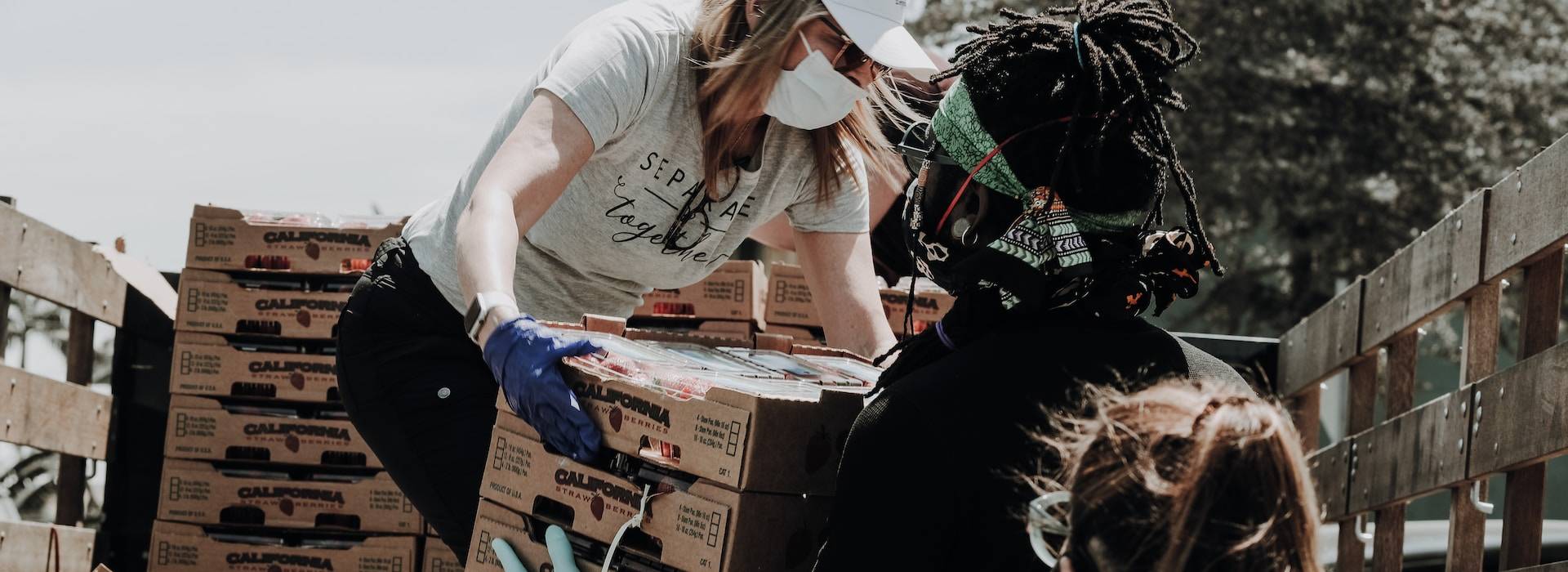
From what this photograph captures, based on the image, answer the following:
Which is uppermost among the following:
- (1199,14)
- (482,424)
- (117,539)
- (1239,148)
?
(1199,14)

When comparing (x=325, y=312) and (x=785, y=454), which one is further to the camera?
(x=325, y=312)

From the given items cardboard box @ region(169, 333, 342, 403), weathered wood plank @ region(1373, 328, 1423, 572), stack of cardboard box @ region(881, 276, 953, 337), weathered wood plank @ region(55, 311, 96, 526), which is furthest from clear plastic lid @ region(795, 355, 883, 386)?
Answer: weathered wood plank @ region(55, 311, 96, 526)

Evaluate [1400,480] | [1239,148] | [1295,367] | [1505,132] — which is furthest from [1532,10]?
[1400,480]

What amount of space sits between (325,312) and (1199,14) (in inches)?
460

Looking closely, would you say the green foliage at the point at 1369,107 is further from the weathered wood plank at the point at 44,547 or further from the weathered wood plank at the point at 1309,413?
the weathered wood plank at the point at 44,547

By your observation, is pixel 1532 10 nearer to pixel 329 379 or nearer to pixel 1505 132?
pixel 1505 132

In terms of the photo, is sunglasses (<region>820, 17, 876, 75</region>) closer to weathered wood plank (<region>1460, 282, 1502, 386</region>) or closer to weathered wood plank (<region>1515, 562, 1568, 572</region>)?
Answer: weathered wood plank (<region>1460, 282, 1502, 386</region>)

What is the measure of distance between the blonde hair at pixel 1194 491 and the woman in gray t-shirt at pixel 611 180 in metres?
1.26

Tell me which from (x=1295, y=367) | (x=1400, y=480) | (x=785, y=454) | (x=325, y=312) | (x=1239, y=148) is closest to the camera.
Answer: (x=785, y=454)

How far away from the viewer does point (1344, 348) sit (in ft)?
13.0

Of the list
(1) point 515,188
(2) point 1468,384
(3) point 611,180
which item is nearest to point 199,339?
(3) point 611,180

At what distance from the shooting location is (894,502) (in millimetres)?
1813

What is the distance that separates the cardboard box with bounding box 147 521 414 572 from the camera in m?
4.49

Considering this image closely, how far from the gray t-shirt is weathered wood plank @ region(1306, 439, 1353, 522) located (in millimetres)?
1626
